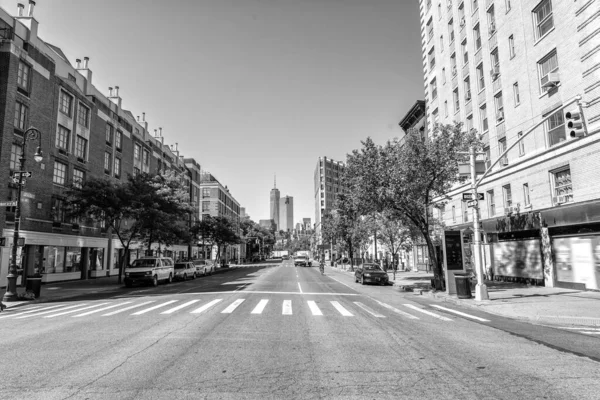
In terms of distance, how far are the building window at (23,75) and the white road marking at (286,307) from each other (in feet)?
79.7

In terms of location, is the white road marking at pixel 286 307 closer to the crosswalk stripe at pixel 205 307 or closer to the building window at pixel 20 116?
the crosswalk stripe at pixel 205 307

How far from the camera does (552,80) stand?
68.3ft

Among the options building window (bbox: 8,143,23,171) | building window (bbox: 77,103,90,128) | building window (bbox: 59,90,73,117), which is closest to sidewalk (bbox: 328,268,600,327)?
building window (bbox: 8,143,23,171)

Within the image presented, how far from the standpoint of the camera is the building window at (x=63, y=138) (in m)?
31.8

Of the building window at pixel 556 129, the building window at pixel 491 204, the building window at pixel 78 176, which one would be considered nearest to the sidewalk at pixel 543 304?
the building window at pixel 491 204

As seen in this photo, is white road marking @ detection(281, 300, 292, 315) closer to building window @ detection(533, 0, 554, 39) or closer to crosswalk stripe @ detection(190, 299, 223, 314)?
crosswalk stripe @ detection(190, 299, 223, 314)

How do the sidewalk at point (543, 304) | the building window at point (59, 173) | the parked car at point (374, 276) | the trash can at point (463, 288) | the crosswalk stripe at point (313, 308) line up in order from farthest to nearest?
the building window at point (59, 173)
the parked car at point (374, 276)
the trash can at point (463, 288)
the crosswalk stripe at point (313, 308)
the sidewalk at point (543, 304)

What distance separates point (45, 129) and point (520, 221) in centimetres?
3299

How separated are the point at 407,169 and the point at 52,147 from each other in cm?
2651

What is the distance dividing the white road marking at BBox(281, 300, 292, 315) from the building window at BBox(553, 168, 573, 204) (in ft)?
48.7

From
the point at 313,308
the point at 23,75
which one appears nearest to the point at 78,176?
the point at 23,75

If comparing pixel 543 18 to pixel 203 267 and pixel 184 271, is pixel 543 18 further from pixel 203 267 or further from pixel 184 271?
pixel 203 267

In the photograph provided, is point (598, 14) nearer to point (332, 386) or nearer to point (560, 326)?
point (560, 326)

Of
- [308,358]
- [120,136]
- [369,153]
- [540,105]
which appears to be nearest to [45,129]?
[120,136]
